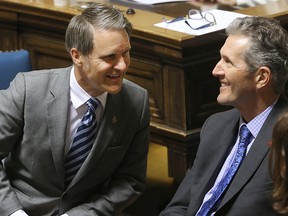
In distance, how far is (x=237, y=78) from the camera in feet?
8.41

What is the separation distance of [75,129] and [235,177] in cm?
66

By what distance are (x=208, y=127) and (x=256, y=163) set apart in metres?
0.27

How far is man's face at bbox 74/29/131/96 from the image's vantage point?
2.74 meters

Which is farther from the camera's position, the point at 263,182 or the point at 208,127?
the point at 208,127

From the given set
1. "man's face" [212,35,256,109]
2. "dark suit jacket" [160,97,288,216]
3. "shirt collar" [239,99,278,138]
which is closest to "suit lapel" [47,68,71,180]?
"dark suit jacket" [160,97,288,216]

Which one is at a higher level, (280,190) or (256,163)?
(280,190)

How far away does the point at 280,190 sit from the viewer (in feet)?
6.53

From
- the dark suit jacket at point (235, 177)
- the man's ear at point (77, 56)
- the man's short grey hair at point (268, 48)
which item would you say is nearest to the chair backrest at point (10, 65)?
the man's ear at point (77, 56)

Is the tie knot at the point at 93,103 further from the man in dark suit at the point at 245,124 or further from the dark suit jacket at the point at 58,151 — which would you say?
the man in dark suit at the point at 245,124

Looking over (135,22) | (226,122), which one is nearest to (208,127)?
(226,122)

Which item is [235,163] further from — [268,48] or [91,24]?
[91,24]

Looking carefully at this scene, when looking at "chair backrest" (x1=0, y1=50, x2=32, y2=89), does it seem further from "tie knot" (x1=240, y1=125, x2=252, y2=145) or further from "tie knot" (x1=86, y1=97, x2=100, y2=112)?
"tie knot" (x1=240, y1=125, x2=252, y2=145)

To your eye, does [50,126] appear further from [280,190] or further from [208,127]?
[280,190]

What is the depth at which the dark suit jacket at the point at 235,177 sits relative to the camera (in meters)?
2.45
